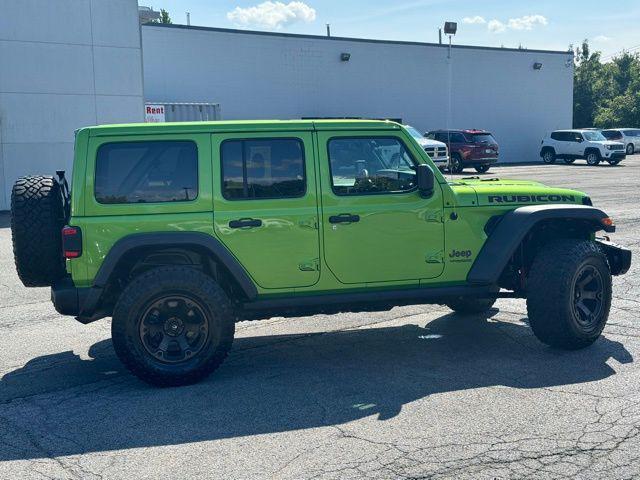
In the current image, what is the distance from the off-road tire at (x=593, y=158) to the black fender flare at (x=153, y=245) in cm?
3328

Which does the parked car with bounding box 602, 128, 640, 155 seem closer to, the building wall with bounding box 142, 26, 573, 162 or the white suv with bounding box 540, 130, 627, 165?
the building wall with bounding box 142, 26, 573, 162

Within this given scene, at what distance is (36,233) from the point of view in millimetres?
5547

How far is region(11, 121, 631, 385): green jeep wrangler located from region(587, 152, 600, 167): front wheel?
31538 mm

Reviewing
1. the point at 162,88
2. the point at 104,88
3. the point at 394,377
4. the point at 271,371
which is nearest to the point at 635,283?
the point at 394,377

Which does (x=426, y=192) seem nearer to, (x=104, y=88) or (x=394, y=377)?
(x=394, y=377)

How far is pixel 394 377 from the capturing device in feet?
18.5

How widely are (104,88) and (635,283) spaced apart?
1594 cm

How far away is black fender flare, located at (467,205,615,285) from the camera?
19.8ft

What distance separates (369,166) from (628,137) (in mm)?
43266

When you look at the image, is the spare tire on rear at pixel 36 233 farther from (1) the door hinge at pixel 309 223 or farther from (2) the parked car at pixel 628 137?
(2) the parked car at pixel 628 137

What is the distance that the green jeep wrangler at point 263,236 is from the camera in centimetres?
552

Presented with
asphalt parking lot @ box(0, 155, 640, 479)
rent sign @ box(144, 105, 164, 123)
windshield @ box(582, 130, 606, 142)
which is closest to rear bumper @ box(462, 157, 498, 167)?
windshield @ box(582, 130, 606, 142)

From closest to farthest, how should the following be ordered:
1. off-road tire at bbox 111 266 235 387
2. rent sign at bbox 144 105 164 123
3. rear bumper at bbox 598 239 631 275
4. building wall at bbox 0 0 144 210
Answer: off-road tire at bbox 111 266 235 387 → rear bumper at bbox 598 239 631 275 → building wall at bbox 0 0 144 210 → rent sign at bbox 144 105 164 123

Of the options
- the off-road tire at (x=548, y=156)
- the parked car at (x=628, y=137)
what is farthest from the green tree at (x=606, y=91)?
the off-road tire at (x=548, y=156)
